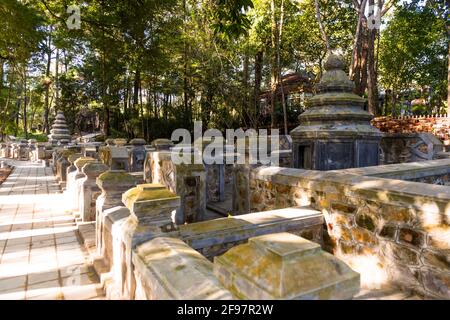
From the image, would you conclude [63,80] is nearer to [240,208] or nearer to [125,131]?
[125,131]

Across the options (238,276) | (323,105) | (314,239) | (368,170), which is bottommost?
(314,239)

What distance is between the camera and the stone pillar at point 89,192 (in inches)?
256

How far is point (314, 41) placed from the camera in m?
24.4

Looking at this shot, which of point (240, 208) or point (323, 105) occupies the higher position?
point (323, 105)

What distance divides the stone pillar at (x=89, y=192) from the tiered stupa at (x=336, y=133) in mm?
4842

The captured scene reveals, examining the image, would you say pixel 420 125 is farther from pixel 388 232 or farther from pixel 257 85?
pixel 388 232

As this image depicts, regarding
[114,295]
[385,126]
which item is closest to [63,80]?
[385,126]

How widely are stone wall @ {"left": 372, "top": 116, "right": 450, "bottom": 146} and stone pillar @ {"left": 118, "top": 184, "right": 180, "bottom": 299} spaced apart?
14874mm

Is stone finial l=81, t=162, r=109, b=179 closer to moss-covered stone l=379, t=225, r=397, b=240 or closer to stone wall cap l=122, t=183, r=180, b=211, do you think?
stone wall cap l=122, t=183, r=180, b=211

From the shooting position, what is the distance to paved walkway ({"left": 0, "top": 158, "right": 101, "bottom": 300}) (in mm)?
3783

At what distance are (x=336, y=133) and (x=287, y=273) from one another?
570 centimetres

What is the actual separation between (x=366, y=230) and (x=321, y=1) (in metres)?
20.9

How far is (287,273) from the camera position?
67.5 inches

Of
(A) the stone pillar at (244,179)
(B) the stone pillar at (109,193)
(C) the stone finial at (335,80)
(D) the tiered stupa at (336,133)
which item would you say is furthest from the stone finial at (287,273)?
(C) the stone finial at (335,80)
